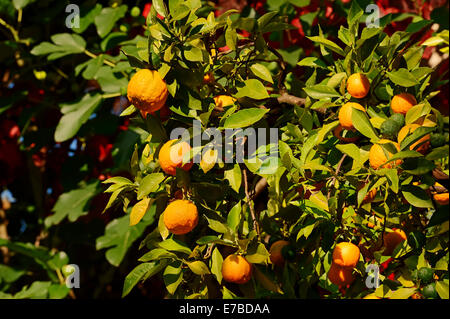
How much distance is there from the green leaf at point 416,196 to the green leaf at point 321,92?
0.22 m

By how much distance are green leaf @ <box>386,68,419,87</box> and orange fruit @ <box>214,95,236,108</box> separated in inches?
10.5

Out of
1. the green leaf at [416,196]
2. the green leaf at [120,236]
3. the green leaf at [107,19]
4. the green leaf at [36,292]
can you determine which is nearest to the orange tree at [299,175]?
the green leaf at [416,196]

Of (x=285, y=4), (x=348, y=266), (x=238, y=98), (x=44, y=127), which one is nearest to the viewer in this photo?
(x=348, y=266)

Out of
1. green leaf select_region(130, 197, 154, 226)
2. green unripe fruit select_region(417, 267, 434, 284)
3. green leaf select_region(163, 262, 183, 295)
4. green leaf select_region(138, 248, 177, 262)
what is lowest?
green leaf select_region(163, 262, 183, 295)

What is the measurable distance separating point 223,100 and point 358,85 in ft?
0.75

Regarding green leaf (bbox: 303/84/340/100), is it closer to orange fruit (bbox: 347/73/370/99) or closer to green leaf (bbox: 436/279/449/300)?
orange fruit (bbox: 347/73/370/99)

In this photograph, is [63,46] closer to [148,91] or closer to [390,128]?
[148,91]

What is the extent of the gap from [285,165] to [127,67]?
581 millimetres

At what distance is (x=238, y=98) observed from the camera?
92 centimetres

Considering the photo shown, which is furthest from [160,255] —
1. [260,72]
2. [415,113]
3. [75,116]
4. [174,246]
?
[75,116]

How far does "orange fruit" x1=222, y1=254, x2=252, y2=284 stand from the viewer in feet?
2.68

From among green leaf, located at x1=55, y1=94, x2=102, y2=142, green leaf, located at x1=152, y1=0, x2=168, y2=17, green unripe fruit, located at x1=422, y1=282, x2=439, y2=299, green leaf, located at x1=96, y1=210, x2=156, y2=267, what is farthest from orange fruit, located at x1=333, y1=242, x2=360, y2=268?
green leaf, located at x1=55, y1=94, x2=102, y2=142

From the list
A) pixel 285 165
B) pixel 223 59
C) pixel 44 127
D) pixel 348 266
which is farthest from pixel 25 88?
pixel 348 266
